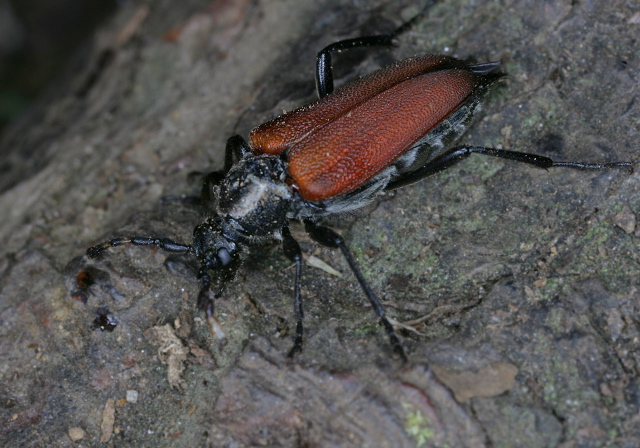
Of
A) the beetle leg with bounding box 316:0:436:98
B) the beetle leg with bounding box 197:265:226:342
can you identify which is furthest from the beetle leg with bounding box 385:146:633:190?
the beetle leg with bounding box 197:265:226:342

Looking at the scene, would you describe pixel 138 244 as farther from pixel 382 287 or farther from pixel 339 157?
pixel 382 287

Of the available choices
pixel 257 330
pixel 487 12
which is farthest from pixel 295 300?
pixel 487 12

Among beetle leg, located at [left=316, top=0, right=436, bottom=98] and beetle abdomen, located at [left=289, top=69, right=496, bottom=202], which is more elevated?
beetle leg, located at [left=316, top=0, right=436, bottom=98]

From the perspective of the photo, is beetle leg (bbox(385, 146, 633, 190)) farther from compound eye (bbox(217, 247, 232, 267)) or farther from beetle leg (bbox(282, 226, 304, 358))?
compound eye (bbox(217, 247, 232, 267))

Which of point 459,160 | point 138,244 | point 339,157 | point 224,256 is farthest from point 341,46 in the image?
point 138,244

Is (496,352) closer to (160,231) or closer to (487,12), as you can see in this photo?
(160,231)

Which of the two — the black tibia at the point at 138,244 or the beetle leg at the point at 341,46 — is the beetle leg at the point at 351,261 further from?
the beetle leg at the point at 341,46

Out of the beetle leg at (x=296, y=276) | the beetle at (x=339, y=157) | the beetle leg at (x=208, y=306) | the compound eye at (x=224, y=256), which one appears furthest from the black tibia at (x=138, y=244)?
the beetle leg at (x=296, y=276)
